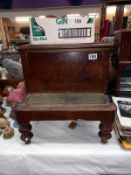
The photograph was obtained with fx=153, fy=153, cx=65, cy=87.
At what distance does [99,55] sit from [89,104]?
164 mm

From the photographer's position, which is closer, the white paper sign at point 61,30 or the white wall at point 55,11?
the white paper sign at point 61,30

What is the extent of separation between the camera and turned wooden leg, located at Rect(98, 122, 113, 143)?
49 centimetres

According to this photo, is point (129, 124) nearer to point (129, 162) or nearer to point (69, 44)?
point (129, 162)

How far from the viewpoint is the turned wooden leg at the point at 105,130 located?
0.49m

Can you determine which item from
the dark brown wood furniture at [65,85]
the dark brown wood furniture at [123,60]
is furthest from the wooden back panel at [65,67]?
the dark brown wood furniture at [123,60]

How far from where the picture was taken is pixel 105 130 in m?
0.49

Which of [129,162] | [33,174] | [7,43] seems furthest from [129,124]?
[7,43]

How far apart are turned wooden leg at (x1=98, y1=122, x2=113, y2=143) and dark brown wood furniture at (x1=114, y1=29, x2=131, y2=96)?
0.77 ft

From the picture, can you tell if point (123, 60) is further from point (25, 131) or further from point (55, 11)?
point (55, 11)

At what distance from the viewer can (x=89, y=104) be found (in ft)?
1.58

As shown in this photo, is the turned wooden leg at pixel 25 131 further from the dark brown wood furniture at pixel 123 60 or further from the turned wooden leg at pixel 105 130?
the dark brown wood furniture at pixel 123 60

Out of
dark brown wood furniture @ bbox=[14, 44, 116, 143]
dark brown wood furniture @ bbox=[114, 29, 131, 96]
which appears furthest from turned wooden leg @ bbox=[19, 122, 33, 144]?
→ dark brown wood furniture @ bbox=[114, 29, 131, 96]

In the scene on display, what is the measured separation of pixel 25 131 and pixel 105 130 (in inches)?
10.4

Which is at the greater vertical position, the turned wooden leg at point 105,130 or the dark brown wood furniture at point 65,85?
the dark brown wood furniture at point 65,85
